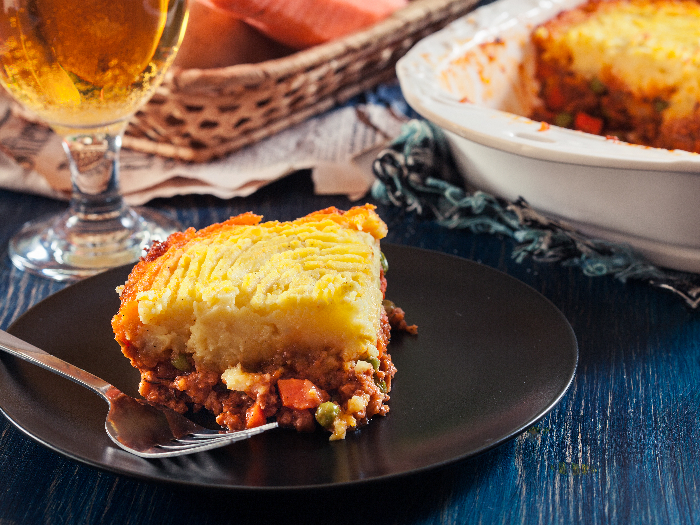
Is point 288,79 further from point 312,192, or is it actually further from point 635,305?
point 635,305

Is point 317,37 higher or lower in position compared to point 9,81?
lower

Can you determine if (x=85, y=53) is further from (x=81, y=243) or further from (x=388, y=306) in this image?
(x=388, y=306)

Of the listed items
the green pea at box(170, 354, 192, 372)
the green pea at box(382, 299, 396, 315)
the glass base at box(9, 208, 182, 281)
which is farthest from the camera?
the glass base at box(9, 208, 182, 281)

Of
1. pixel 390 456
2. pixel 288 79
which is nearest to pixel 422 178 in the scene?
pixel 288 79

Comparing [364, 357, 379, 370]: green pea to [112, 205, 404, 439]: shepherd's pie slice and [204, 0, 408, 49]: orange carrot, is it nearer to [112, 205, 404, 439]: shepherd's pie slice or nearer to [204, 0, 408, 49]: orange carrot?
[112, 205, 404, 439]: shepherd's pie slice

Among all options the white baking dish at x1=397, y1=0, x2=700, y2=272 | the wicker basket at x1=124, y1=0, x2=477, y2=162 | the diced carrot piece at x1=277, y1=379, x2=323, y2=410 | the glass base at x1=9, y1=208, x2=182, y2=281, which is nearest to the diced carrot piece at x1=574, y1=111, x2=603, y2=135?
the white baking dish at x1=397, y1=0, x2=700, y2=272

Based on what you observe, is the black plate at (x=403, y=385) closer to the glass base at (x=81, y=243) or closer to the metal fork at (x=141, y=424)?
the metal fork at (x=141, y=424)
